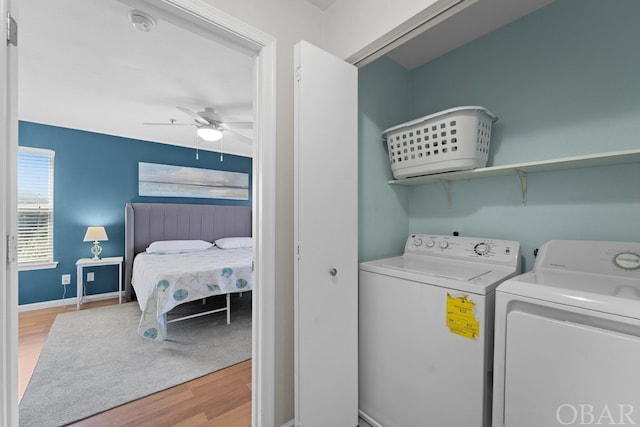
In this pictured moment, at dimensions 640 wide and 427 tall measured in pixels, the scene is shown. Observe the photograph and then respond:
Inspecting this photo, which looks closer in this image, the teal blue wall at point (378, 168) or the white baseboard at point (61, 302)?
the teal blue wall at point (378, 168)

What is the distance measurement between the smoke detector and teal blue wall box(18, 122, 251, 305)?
2.94 meters

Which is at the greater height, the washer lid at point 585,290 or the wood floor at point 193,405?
the washer lid at point 585,290

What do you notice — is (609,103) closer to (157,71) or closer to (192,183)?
(157,71)

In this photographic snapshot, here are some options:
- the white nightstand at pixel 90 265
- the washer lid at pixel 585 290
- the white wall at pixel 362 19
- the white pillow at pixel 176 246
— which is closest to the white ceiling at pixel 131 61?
the white wall at pixel 362 19

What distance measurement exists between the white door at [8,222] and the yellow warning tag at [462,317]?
159 centimetres

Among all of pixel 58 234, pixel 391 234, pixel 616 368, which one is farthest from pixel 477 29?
pixel 58 234

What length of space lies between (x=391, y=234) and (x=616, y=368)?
4.02 ft

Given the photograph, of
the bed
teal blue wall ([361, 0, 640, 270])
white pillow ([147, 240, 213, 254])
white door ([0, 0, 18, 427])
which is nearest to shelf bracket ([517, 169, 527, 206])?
teal blue wall ([361, 0, 640, 270])

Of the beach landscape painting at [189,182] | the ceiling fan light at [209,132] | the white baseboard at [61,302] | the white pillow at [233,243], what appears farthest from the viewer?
the white pillow at [233,243]

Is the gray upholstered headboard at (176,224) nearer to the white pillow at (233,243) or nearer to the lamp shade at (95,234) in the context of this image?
the lamp shade at (95,234)

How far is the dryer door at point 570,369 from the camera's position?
0.81 meters

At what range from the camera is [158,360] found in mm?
2283

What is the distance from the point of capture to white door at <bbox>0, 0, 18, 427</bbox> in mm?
838

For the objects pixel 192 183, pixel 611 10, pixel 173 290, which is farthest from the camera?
pixel 192 183
